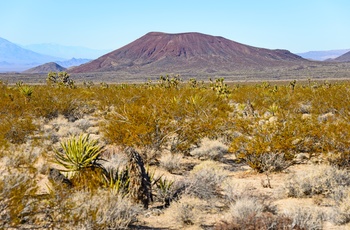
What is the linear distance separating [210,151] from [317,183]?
502cm

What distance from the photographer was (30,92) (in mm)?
22562

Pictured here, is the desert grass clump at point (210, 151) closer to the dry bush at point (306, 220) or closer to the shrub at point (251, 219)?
the shrub at point (251, 219)

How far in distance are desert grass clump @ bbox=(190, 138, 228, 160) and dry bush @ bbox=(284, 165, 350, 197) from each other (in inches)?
172

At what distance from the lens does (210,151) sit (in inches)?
523

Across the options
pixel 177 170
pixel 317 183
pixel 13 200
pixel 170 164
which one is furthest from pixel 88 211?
pixel 177 170

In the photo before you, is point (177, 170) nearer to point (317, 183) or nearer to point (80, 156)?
point (80, 156)

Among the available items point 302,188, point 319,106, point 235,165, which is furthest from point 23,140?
point 319,106

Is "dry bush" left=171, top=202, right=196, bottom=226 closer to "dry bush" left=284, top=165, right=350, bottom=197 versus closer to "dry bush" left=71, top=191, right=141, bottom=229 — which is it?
"dry bush" left=71, top=191, right=141, bottom=229

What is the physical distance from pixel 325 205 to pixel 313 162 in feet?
9.83

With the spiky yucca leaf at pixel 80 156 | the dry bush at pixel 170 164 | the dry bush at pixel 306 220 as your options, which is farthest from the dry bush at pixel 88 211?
the dry bush at pixel 170 164

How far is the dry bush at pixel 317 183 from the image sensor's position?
862 centimetres

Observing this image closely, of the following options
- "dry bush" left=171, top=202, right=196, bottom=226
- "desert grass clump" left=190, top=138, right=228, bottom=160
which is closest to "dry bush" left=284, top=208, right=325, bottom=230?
"dry bush" left=171, top=202, right=196, bottom=226

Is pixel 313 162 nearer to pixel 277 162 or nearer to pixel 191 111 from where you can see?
pixel 277 162

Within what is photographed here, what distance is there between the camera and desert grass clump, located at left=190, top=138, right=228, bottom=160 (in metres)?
13.2
